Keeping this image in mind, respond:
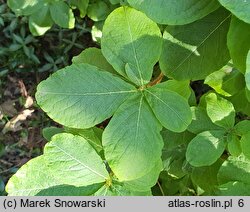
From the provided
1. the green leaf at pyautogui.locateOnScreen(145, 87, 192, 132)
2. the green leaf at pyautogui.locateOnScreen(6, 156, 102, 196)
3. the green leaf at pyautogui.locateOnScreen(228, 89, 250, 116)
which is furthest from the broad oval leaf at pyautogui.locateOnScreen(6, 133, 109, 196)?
the green leaf at pyautogui.locateOnScreen(228, 89, 250, 116)

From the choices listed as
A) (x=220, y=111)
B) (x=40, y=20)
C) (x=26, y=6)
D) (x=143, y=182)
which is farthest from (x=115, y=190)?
(x=40, y=20)

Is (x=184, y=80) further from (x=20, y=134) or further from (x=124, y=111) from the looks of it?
(x=20, y=134)

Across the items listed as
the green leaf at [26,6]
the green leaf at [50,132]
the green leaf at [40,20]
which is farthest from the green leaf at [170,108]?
the green leaf at [40,20]

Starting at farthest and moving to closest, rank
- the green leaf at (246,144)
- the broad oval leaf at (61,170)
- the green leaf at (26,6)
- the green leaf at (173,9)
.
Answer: the green leaf at (26,6)
the green leaf at (246,144)
the broad oval leaf at (61,170)
the green leaf at (173,9)

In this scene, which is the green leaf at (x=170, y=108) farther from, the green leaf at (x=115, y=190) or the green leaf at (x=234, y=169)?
the green leaf at (x=234, y=169)

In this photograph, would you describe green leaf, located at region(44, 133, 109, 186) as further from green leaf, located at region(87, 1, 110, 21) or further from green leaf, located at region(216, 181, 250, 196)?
green leaf, located at region(87, 1, 110, 21)
